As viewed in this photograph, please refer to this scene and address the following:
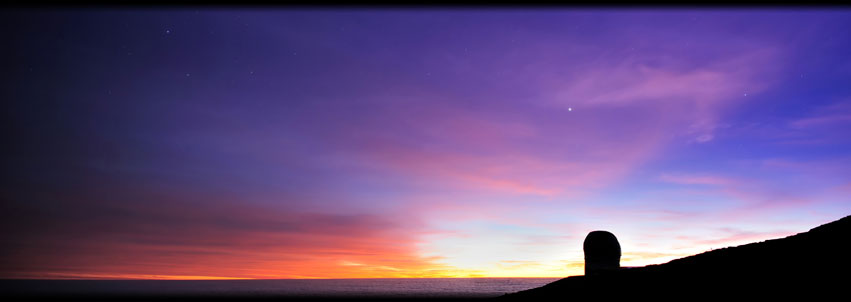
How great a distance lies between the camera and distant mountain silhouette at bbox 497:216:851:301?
305 inches

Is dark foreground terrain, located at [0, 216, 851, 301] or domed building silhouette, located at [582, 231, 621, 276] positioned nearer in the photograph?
dark foreground terrain, located at [0, 216, 851, 301]

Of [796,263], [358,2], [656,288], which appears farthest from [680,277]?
[358,2]

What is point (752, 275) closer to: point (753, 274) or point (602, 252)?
point (753, 274)

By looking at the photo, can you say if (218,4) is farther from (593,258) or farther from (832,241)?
(593,258)

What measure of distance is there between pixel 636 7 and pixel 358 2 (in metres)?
1.57

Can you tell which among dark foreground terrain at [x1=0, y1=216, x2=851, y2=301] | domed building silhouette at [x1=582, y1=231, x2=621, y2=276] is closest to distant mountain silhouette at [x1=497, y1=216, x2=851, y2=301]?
dark foreground terrain at [x1=0, y1=216, x2=851, y2=301]

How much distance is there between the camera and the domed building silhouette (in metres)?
21.2

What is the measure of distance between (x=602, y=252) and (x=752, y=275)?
12.6 m

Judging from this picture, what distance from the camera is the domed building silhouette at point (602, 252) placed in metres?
21.2

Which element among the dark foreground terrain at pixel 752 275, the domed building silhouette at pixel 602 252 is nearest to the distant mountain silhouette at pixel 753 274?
the dark foreground terrain at pixel 752 275

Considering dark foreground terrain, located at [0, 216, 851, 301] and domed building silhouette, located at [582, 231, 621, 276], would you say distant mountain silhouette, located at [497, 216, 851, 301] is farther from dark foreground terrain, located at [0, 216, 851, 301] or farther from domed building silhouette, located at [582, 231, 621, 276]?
domed building silhouette, located at [582, 231, 621, 276]

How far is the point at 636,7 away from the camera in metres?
2.79

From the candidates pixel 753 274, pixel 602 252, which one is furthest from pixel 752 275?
pixel 602 252

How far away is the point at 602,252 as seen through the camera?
69.6 ft
